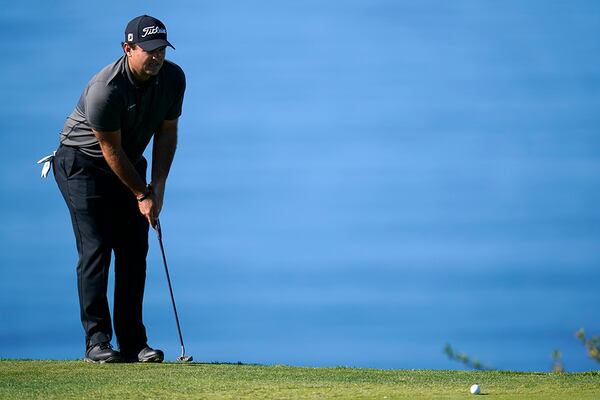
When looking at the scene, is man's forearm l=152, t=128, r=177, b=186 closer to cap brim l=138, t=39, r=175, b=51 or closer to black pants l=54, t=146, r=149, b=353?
black pants l=54, t=146, r=149, b=353

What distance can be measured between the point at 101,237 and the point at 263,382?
1.49 meters

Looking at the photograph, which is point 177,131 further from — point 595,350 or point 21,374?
point 595,350

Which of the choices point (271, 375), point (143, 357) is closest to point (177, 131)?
point (143, 357)

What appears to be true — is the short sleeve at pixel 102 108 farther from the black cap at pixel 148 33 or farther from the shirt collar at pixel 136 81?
the black cap at pixel 148 33

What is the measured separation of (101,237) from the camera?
206 inches

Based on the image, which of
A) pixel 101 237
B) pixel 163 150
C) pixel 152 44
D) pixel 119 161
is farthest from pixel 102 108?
pixel 101 237

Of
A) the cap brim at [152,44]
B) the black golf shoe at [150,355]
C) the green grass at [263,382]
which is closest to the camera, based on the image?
the green grass at [263,382]

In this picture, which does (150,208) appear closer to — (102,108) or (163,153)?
(163,153)

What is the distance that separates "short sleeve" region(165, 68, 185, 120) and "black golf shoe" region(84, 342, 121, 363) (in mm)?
1284

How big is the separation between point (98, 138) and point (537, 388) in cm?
246

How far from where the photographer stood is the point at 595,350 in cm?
640

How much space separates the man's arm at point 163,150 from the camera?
5.34 meters

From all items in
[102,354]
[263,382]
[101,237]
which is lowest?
[263,382]

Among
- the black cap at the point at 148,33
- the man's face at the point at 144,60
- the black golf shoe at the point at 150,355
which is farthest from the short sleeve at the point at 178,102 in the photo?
the black golf shoe at the point at 150,355
